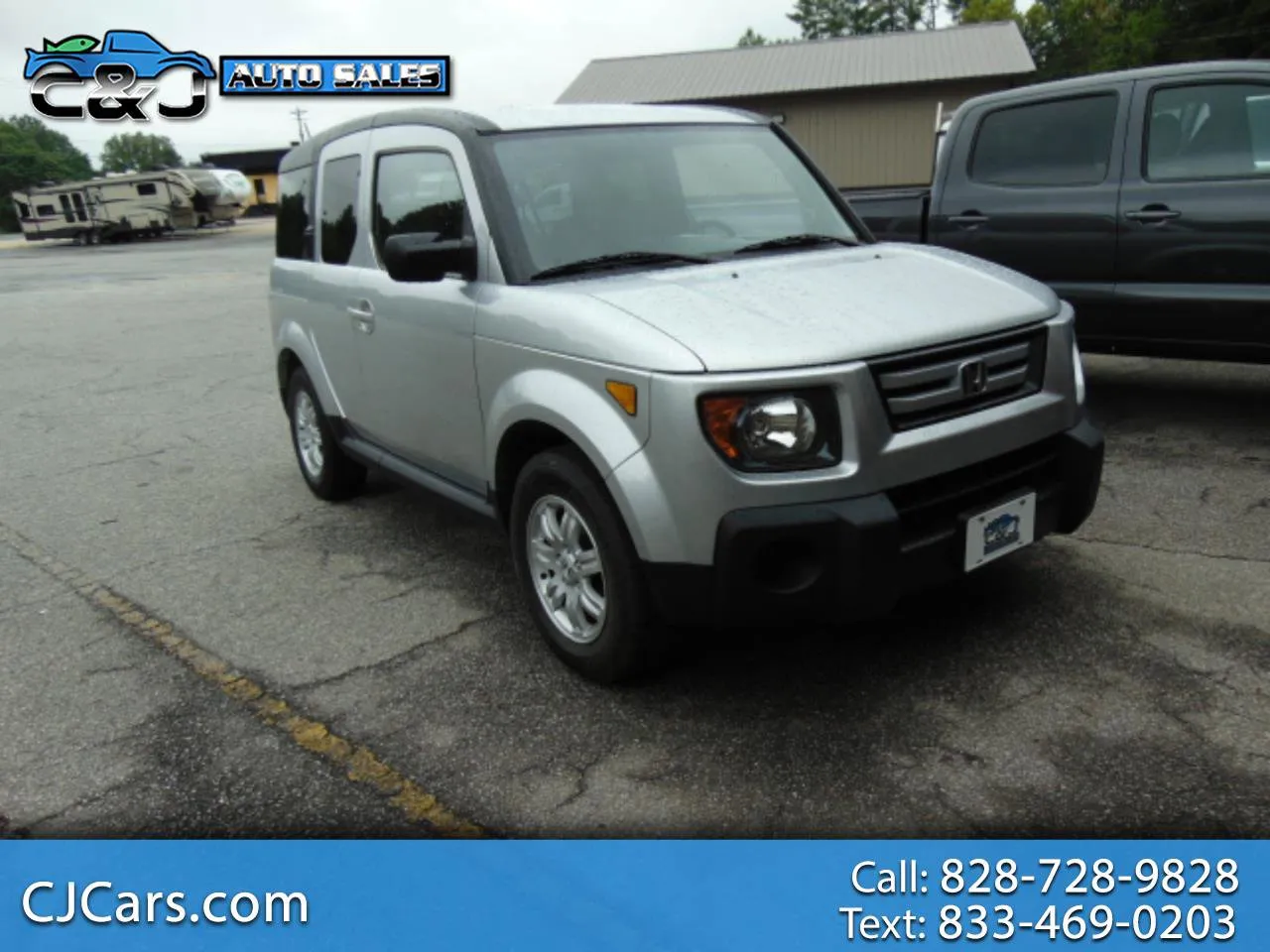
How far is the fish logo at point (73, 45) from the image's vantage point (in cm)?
1339

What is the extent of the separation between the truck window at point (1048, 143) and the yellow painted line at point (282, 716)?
4917 millimetres

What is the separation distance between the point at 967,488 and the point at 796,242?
50.4 inches

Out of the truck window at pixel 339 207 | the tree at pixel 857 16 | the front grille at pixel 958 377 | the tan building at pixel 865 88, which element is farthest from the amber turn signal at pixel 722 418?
the tree at pixel 857 16

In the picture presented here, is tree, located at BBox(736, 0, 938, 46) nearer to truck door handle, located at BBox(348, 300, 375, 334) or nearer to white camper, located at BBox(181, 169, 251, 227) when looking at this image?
white camper, located at BBox(181, 169, 251, 227)

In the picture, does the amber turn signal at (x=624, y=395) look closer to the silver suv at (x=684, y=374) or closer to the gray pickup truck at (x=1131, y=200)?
the silver suv at (x=684, y=374)

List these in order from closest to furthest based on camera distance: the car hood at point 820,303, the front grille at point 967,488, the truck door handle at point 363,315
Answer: the car hood at point 820,303 → the front grille at point 967,488 → the truck door handle at point 363,315

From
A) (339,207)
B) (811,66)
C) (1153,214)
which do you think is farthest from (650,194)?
(811,66)

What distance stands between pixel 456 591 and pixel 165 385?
630 centimetres

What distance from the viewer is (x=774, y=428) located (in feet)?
9.37

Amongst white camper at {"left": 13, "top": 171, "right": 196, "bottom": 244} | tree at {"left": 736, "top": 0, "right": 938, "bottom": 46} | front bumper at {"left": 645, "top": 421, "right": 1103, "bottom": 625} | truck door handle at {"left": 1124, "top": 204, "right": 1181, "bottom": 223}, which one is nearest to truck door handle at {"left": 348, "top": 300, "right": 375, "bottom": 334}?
front bumper at {"left": 645, "top": 421, "right": 1103, "bottom": 625}

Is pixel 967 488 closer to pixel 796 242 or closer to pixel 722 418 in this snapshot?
pixel 722 418

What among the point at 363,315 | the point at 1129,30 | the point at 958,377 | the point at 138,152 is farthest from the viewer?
the point at 138,152

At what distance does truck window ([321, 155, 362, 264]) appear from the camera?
4.68 meters

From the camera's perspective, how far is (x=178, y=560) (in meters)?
4.93
